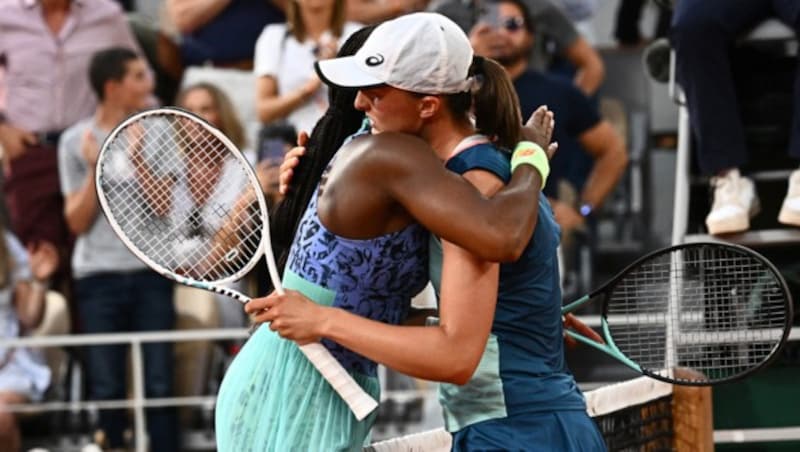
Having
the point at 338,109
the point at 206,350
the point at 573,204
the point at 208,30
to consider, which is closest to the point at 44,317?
the point at 206,350

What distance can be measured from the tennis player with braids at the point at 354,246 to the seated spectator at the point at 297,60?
316 centimetres

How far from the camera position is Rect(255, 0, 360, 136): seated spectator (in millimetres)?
6402

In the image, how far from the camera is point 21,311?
273 inches

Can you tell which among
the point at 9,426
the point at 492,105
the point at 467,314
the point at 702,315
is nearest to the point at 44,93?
the point at 9,426

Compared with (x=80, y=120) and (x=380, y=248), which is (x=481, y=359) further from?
(x=80, y=120)

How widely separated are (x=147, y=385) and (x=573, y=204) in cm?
187

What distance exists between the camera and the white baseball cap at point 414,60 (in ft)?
9.41

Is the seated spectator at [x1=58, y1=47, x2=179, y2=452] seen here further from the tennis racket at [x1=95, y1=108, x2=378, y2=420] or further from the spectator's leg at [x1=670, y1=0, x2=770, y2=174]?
the spectator's leg at [x1=670, y1=0, x2=770, y2=174]

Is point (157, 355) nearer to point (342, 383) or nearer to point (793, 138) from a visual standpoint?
point (793, 138)

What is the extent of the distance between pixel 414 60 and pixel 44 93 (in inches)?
172

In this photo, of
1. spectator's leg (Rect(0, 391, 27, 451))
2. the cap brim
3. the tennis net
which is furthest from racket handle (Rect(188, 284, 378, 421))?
spectator's leg (Rect(0, 391, 27, 451))

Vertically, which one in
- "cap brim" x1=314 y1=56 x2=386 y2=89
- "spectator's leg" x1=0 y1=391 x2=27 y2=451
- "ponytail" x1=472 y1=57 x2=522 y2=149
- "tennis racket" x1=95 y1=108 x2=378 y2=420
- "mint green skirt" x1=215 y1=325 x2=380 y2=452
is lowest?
"spectator's leg" x1=0 y1=391 x2=27 y2=451

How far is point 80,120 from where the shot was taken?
22.7 feet

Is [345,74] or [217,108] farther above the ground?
[217,108]
